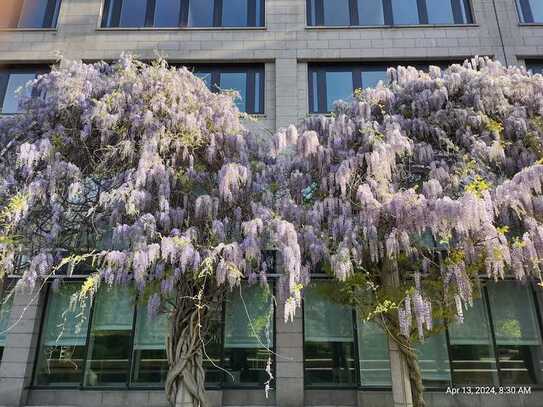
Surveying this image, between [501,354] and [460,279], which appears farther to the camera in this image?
[501,354]

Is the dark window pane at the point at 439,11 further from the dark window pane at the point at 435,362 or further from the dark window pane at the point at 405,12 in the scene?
the dark window pane at the point at 435,362

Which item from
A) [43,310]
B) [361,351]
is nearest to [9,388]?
[43,310]

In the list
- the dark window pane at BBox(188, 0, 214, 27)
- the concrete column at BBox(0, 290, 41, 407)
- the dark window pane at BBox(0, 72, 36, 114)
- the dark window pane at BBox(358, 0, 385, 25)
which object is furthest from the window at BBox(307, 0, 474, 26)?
the concrete column at BBox(0, 290, 41, 407)

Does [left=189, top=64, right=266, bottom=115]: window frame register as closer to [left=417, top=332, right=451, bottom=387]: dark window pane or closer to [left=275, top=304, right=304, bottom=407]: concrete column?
[left=275, top=304, right=304, bottom=407]: concrete column

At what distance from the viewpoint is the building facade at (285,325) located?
37.7ft

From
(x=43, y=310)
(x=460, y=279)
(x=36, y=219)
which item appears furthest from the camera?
(x=43, y=310)

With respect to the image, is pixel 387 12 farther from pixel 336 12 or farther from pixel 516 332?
pixel 516 332

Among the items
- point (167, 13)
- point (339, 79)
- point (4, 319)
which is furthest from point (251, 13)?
point (4, 319)

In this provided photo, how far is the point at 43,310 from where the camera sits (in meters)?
12.3

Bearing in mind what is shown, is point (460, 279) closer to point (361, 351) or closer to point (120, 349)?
point (361, 351)

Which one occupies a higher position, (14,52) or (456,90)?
(14,52)

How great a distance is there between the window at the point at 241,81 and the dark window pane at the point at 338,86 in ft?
6.84

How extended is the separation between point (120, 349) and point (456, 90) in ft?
33.7

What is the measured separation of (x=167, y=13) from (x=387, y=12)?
7252mm
